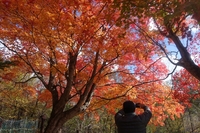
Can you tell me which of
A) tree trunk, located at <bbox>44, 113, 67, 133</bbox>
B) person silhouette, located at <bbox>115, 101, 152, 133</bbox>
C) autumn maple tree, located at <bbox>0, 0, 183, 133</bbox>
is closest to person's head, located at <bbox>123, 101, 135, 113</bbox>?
person silhouette, located at <bbox>115, 101, 152, 133</bbox>

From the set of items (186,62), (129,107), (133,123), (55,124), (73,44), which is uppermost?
(73,44)

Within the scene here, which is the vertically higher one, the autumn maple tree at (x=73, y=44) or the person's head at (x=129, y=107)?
the autumn maple tree at (x=73, y=44)

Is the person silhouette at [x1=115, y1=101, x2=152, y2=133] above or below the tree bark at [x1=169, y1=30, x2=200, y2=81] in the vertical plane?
below

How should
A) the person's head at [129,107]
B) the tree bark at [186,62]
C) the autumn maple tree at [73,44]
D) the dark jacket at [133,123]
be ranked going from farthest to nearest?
1. the autumn maple tree at [73,44]
2. the tree bark at [186,62]
3. the person's head at [129,107]
4. the dark jacket at [133,123]

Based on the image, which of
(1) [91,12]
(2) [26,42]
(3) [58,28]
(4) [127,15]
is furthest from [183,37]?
(2) [26,42]

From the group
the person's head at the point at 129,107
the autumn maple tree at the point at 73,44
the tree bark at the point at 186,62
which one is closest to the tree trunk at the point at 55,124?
the autumn maple tree at the point at 73,44

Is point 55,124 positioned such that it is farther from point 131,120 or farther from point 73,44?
point 131,120

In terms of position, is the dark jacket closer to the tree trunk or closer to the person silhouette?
the person silhouette

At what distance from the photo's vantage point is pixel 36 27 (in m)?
5.86

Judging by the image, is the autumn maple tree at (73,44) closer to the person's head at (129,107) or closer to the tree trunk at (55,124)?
the tree trunk at (55,124)

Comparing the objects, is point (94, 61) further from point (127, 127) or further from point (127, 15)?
point (127, 127)

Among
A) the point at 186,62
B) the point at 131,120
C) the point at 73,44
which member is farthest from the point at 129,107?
the point at 73,44

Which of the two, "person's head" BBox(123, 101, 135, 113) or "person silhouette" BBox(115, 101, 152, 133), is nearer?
"person silhouette" BBox(115, 101, 152, 133)

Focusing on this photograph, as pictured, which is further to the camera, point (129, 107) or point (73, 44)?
point (73, 44)
